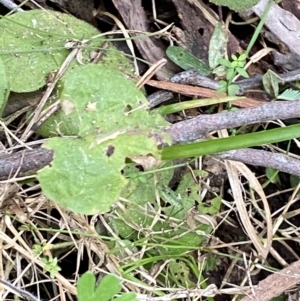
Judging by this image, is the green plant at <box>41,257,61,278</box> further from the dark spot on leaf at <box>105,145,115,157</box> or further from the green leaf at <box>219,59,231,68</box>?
the green leaf at <box>219,59,231,68</box>

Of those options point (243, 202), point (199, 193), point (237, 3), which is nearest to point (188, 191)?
point (199, 193)

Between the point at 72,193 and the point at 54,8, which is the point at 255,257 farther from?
the point at 54,8

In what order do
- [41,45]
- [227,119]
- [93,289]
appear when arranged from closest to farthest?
[93,289]
[227,119]
[41,45]

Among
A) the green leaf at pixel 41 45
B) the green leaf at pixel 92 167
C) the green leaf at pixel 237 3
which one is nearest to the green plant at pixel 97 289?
the green leaf at pixel 92 167

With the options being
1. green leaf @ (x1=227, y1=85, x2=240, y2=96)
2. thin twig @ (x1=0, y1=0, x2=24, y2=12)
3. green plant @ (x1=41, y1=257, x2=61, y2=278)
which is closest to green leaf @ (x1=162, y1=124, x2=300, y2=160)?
green leaf @ (x1=227, y1=85, x2=240, y2=96)

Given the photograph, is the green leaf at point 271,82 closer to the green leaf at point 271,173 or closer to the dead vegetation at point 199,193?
the dead vegetation at point 199,193

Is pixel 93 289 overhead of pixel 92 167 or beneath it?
beneath

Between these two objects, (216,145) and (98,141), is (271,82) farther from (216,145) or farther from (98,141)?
(98,141)
